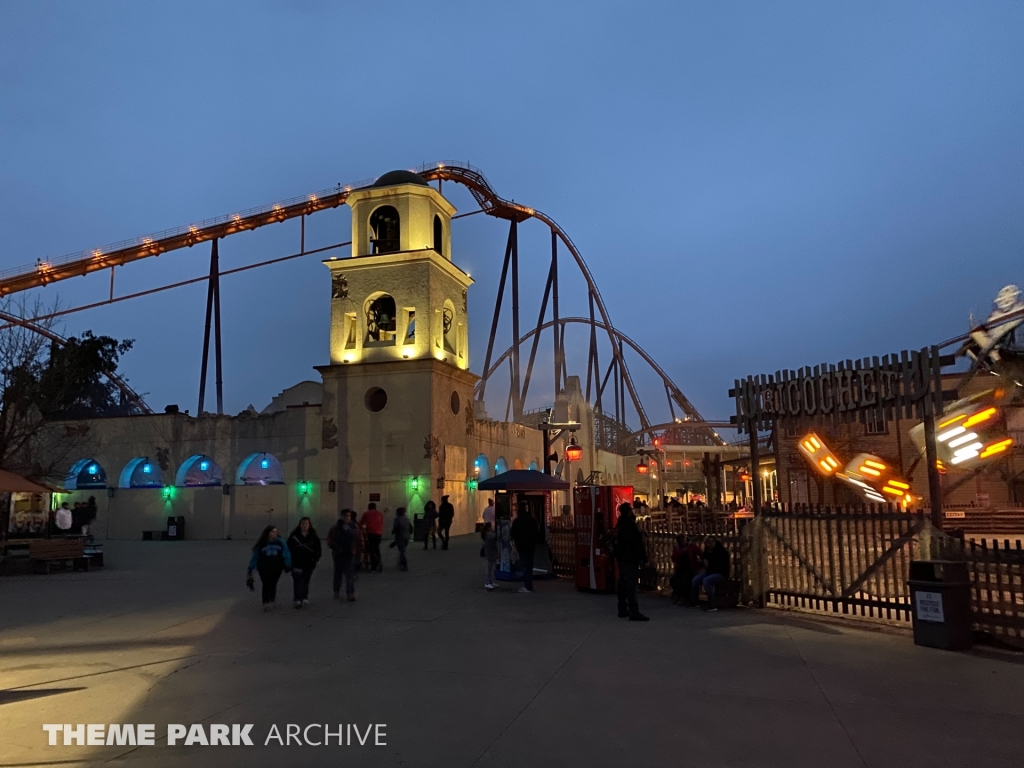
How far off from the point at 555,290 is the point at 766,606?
1176 inches

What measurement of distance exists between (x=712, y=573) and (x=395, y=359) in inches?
689

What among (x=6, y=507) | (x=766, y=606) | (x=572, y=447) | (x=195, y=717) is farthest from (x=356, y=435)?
(x=195, y=717)

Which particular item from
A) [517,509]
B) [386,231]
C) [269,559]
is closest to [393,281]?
[386,231]

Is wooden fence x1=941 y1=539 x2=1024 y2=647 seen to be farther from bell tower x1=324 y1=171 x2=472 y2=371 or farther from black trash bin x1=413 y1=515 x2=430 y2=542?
bell tower x1=324 y1=171 x2=472 y2=371

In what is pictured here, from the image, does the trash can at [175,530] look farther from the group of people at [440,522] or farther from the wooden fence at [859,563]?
the wooden fence at [859,563]

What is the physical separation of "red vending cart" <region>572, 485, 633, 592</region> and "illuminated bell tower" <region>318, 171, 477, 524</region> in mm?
12730

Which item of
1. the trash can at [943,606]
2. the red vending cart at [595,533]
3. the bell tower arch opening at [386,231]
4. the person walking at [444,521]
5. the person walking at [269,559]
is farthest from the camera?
the bell tower arch opening at [386,231]

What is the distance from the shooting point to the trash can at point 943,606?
745 centimetres

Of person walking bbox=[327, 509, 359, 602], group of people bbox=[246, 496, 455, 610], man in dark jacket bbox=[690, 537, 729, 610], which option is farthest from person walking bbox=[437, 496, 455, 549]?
man in dark jacket bbox=[690, 537, 729, 610]

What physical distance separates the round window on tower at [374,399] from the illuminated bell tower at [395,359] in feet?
0.12

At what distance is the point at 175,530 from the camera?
2730 centimetres

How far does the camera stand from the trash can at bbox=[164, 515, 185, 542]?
27297 millimetres

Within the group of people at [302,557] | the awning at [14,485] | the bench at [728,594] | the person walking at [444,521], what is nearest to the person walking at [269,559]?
the group of people at [302,557]

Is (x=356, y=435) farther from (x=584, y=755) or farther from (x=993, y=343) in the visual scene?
(x=584, y=755)
